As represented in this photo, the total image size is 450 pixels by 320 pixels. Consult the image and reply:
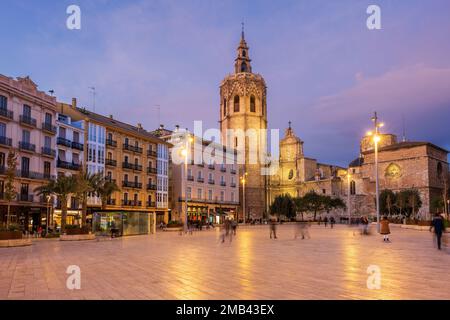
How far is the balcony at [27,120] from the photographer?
1613 inches

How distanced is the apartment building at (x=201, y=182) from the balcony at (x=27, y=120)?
23.9 m

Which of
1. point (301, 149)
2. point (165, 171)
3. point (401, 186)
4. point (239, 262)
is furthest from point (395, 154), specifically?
point (239, 262)

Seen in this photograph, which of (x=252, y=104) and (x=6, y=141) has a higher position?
(x=252, y=104)

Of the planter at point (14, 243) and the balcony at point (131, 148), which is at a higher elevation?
the balcony at point (131, 148)

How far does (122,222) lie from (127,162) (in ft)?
75.1

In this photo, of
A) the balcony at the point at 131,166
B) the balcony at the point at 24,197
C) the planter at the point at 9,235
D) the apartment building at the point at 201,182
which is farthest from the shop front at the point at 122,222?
the apartment building at the point at 201,182

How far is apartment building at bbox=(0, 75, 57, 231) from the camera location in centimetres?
3938

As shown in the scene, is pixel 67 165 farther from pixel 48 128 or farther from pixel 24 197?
pixel 24 197

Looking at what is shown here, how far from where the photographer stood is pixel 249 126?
88.4 meters

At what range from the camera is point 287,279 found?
31.3 feet

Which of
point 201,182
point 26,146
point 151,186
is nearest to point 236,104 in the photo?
point 201,182

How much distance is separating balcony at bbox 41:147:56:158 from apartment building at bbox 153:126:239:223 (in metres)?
21.5

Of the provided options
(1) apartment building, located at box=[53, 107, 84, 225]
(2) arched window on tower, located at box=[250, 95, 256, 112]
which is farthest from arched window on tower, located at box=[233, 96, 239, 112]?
(1) apartment building, located at box=[53, 107, 84, 225]

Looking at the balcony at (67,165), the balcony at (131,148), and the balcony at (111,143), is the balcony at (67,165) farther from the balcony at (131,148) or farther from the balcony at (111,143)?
the balcony at (131,148)
